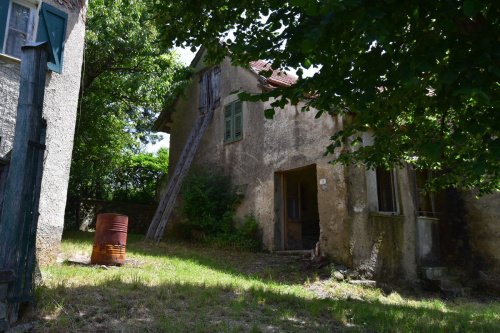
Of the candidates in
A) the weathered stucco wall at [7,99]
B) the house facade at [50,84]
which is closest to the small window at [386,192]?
the house facade at [50,84]

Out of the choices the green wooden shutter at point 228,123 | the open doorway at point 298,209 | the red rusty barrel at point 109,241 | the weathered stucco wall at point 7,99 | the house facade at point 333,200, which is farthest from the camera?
the green wooden shutter at point 228,123

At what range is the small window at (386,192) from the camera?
10.2 meters

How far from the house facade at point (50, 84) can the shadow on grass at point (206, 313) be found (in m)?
1.82

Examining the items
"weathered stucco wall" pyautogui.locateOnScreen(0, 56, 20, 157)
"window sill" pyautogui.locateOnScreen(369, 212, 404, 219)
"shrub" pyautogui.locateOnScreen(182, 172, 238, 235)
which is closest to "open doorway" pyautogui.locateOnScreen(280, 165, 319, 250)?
"shrub" pyautogui.locateOnScreen(182, 172, 238, 235)

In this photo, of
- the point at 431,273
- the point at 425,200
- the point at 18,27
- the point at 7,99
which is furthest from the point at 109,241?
the point at 425,200

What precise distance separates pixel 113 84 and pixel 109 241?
8.26 metres

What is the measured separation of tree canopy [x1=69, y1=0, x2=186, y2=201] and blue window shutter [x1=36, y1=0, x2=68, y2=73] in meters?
4.33

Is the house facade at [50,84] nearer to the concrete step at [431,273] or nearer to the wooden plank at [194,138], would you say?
the wooden plank at [194,138]

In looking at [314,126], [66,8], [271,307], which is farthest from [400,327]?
[66,8]

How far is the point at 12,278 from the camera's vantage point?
3674 mm

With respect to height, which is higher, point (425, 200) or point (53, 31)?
point (53, 31)

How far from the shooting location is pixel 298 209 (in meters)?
12.0

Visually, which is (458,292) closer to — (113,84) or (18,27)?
(18,27)

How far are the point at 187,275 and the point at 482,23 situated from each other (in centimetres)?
542
